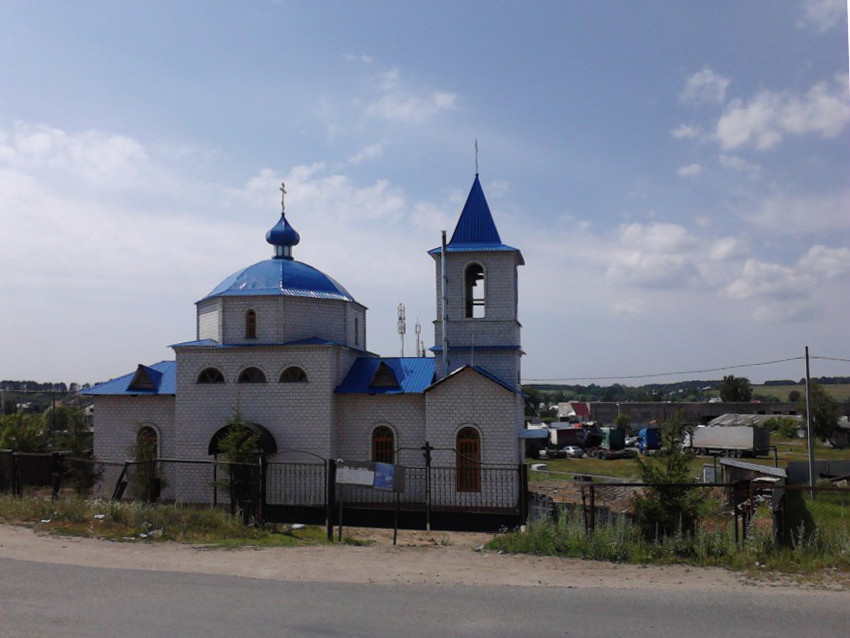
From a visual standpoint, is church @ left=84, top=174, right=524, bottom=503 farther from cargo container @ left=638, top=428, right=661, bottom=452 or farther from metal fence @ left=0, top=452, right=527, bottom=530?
cargo container @ left=638, top=428, right=661, bottom=452

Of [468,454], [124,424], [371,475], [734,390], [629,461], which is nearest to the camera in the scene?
[371,475]

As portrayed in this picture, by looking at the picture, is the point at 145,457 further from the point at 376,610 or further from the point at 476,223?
the point at 376,610

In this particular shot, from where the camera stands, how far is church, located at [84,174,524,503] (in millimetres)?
20344

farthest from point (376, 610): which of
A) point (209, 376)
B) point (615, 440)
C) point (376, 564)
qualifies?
point (615, 440)

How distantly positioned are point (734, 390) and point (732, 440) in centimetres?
5830

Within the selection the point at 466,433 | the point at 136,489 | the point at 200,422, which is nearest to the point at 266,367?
the point at 200,422

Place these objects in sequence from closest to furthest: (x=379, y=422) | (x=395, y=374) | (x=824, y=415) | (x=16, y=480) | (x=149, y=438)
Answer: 1. (x=16, y=480)
2. (x=379, y=422)
3. (x=395, y=374)
4. (x=149, y=438)
5. (x=824, y=415)

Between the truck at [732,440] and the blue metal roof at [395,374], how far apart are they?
28.0 m

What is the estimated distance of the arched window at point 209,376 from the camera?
21.5 meters

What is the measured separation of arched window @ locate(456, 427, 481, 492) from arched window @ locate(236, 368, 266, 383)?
5736mm

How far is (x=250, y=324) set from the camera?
21656mm

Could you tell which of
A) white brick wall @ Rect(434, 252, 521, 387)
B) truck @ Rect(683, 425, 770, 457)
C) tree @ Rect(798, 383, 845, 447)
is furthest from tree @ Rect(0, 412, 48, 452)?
tree @ Rect(798, 383, 845, 447)

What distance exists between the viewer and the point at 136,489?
766 inches

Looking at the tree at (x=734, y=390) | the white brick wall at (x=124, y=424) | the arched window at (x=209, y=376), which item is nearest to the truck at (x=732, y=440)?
the arched window at (x=209, y=376)
